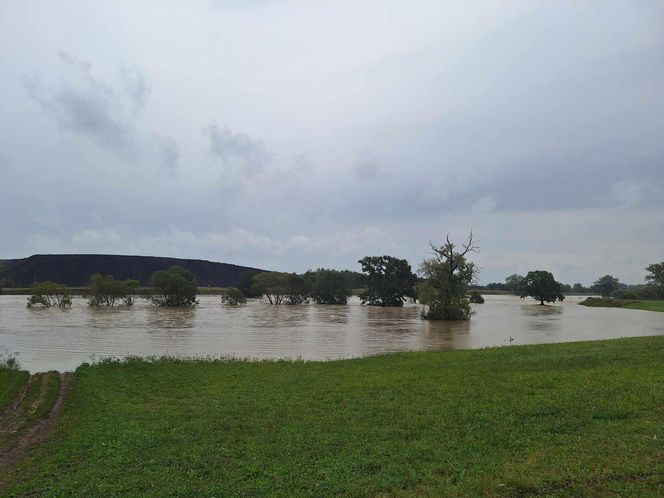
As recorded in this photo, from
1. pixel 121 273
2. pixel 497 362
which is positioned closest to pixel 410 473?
pixel 497 362

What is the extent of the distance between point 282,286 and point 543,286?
187 ft

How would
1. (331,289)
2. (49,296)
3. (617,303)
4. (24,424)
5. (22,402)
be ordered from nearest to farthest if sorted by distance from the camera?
(24,424) < (22,402) < (49,296) < (617,303) < (331,289)

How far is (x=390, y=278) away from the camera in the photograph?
90875 millimetres

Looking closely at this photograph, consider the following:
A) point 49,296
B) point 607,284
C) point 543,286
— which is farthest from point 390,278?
point 607,284

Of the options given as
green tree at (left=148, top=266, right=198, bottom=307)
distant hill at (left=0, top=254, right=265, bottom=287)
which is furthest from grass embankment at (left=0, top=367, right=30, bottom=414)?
distant hill at (left=0, top=254, right=265, bottom=287)

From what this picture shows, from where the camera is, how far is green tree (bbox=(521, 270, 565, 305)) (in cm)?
10100

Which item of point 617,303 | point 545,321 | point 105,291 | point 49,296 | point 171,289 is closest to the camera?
point 545,321

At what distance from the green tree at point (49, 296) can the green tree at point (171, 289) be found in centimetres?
1377

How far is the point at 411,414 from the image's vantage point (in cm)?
893

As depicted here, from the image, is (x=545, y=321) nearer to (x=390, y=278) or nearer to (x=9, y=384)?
(x=390, y=278)

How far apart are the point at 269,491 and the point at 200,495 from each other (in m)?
0.87

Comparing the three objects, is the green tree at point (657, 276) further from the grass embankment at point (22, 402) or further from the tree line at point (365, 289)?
the grass embankment at point (22, 402)

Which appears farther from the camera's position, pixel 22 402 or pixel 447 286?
pixel 447 286

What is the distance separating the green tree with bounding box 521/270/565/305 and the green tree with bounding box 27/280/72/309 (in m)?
92.7
